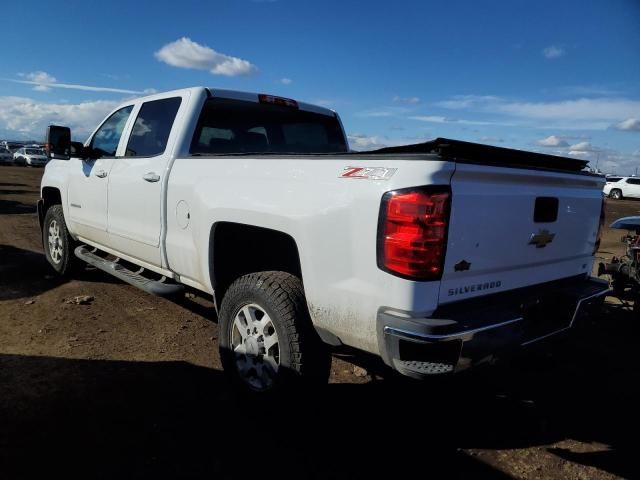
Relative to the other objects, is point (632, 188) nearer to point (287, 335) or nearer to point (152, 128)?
point (152, 128)

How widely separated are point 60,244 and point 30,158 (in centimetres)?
3863

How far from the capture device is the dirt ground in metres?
2.65

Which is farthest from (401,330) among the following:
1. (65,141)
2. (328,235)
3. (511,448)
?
(65,141)

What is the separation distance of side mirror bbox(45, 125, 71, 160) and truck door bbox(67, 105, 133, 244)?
0.63ft

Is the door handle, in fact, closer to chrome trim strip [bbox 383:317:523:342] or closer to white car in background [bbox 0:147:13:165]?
chrome trim strip [bbox 383:317:523:342]

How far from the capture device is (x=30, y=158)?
38750 millimetres

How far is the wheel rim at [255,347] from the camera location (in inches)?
118

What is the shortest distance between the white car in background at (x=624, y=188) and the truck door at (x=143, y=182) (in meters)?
35.2

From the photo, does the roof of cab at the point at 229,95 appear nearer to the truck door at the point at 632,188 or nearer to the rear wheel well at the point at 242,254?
the rear wheel well at the point at 242,254

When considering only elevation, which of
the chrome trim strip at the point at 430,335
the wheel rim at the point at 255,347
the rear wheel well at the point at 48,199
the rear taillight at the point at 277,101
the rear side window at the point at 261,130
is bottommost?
the wheel rim at the point at 255,347

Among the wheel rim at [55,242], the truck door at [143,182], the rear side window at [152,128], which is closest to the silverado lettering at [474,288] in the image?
the truck door at [143,182]

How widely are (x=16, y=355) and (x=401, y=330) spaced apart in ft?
10.4

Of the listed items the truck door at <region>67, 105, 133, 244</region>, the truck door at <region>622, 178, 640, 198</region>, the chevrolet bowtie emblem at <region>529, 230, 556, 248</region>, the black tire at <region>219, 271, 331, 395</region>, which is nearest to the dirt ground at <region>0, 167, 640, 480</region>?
the black tire at <region>219, 271, 331, 395</region>

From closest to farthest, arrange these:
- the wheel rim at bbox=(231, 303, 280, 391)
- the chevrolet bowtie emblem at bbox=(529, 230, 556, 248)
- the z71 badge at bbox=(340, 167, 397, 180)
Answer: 1. the z71 badge at bbox=(340, 167, 397, 180)
2. the chevrolet bowtie emblem at bbox=(529, 230, 556, 248)
3. the wheel rim at bbox=(231, 303, 280, 391)
